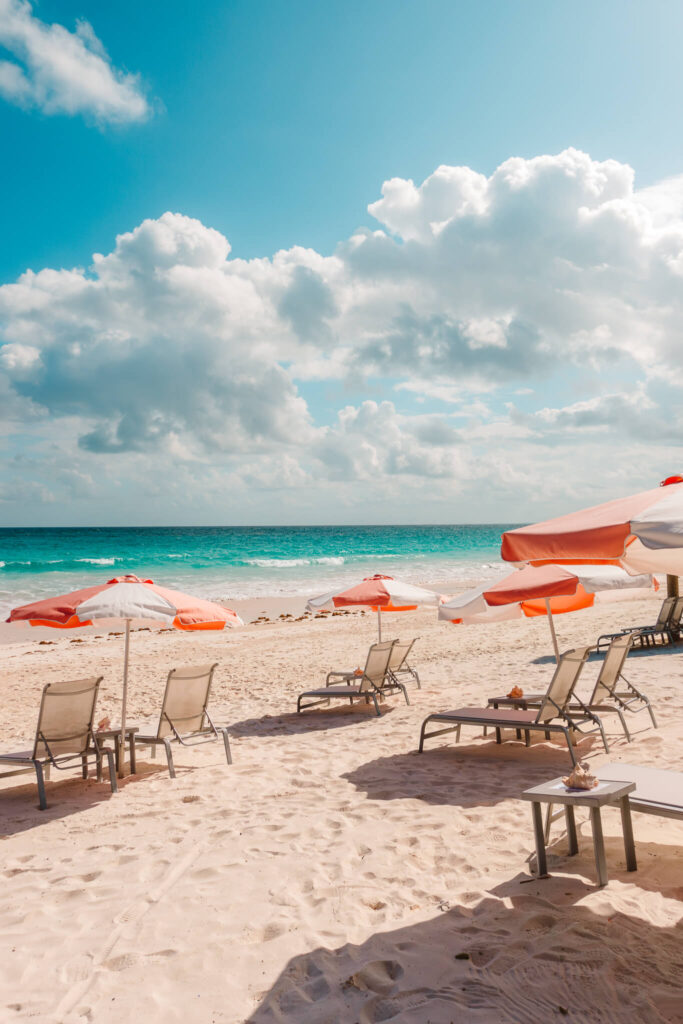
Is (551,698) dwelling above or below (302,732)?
above

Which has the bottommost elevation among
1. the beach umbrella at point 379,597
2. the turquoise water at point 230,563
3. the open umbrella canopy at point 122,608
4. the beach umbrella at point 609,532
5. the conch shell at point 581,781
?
the turquoise water at point 230,563

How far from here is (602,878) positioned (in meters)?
3.62

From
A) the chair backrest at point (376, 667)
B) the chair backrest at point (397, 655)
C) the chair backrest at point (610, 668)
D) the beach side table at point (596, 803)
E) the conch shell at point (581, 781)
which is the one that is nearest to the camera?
the beach side table at point (596, 803)

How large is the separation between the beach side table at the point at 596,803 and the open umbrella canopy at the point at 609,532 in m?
1.23

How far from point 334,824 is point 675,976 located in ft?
8.05

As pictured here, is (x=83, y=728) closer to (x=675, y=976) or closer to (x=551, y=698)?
(x=551, y=698)

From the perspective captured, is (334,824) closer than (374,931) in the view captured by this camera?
No

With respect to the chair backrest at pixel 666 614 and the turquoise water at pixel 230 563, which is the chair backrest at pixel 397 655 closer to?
the chair backrest at pixel 666 614

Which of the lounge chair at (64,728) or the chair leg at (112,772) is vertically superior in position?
the lounge chair at (64,728)

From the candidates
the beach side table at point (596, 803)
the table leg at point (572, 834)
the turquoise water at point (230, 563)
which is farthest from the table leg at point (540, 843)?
the turquoise water at point (230, 563)

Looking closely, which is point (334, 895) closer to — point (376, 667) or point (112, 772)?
point (112, 772)

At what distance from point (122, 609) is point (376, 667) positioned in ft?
13.4

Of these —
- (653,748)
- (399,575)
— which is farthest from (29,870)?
(399,575)

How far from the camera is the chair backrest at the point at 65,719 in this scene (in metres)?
5.80
